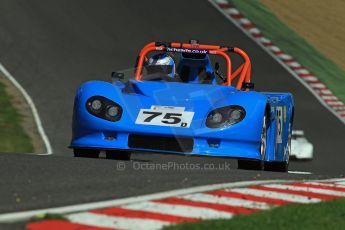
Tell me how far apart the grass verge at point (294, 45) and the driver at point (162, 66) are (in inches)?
357

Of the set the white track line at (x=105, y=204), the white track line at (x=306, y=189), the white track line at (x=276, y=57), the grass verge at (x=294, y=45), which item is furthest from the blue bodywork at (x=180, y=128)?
the grass verge at (x=294, y=45)

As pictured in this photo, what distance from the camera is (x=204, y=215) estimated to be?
6480 millimetres

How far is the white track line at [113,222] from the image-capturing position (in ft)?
19.6

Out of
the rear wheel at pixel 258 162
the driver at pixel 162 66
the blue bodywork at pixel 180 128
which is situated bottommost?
the rear wheel at pixel 258 162

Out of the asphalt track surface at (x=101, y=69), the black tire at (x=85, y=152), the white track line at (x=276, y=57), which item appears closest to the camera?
the asphalt track surface at (x=101, y=69)

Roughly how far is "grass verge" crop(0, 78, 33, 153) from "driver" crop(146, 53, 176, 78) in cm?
289

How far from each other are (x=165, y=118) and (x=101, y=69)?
9.32 metres

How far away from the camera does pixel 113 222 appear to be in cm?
603

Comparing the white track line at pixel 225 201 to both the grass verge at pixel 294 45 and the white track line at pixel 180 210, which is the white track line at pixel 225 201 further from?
the grass verge at pixel 294 45

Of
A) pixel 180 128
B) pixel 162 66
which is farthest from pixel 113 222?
pixel 162 66

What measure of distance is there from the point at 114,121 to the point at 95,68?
9.13 meters

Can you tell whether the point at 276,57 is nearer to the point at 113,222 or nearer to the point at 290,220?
the point at 290,220

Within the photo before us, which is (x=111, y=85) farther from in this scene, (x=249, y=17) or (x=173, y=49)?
(x=249, y=17)

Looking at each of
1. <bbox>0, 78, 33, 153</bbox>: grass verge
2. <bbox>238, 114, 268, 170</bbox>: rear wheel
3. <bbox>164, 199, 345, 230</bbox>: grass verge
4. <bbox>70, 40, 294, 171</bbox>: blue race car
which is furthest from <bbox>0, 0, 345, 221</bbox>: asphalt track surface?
<bbox>164, 199, 345, 230</bbox>: grass verge
